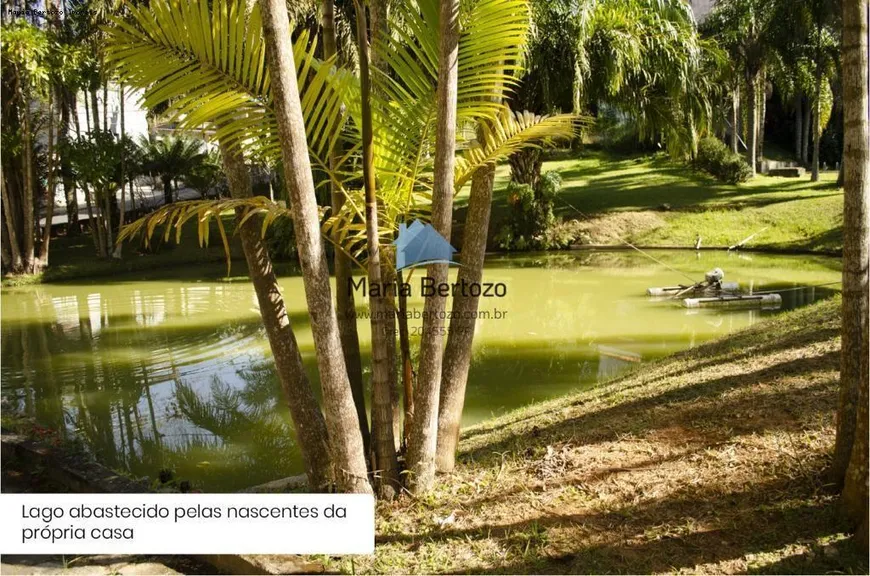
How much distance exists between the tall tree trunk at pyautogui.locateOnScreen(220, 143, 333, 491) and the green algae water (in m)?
1.72

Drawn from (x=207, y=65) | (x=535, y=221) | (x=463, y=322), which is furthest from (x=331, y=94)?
(x=535, y=221)

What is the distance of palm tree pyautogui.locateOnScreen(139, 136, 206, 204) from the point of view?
23281mm

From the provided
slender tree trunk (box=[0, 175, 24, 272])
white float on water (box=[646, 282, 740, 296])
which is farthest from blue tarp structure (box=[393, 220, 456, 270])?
slender tree trunk (box=[0, 175, 24, 272])

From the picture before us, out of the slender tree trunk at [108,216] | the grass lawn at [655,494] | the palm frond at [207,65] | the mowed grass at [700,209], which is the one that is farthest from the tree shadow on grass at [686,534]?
the slender tree trunk at [108,216]

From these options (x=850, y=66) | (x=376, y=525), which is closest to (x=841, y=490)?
(x=850, y=66)

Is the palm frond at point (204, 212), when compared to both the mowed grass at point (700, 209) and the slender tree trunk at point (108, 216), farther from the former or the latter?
the slender tree trunk at point (108, 216)

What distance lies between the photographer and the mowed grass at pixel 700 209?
61.1 ft

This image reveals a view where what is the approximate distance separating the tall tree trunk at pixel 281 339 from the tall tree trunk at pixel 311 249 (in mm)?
523

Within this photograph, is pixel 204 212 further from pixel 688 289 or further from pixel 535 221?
pixel 535 221

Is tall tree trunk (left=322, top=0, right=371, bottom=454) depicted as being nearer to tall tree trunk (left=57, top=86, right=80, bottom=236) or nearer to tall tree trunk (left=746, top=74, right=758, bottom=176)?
tall tree trunk (left=57, top=86, right=80, bottom=236)

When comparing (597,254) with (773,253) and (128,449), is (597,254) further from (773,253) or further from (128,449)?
(128,449)

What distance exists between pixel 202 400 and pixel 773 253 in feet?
47.3

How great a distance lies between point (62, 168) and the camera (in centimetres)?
2027

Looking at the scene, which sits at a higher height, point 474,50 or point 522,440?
point 474,50
